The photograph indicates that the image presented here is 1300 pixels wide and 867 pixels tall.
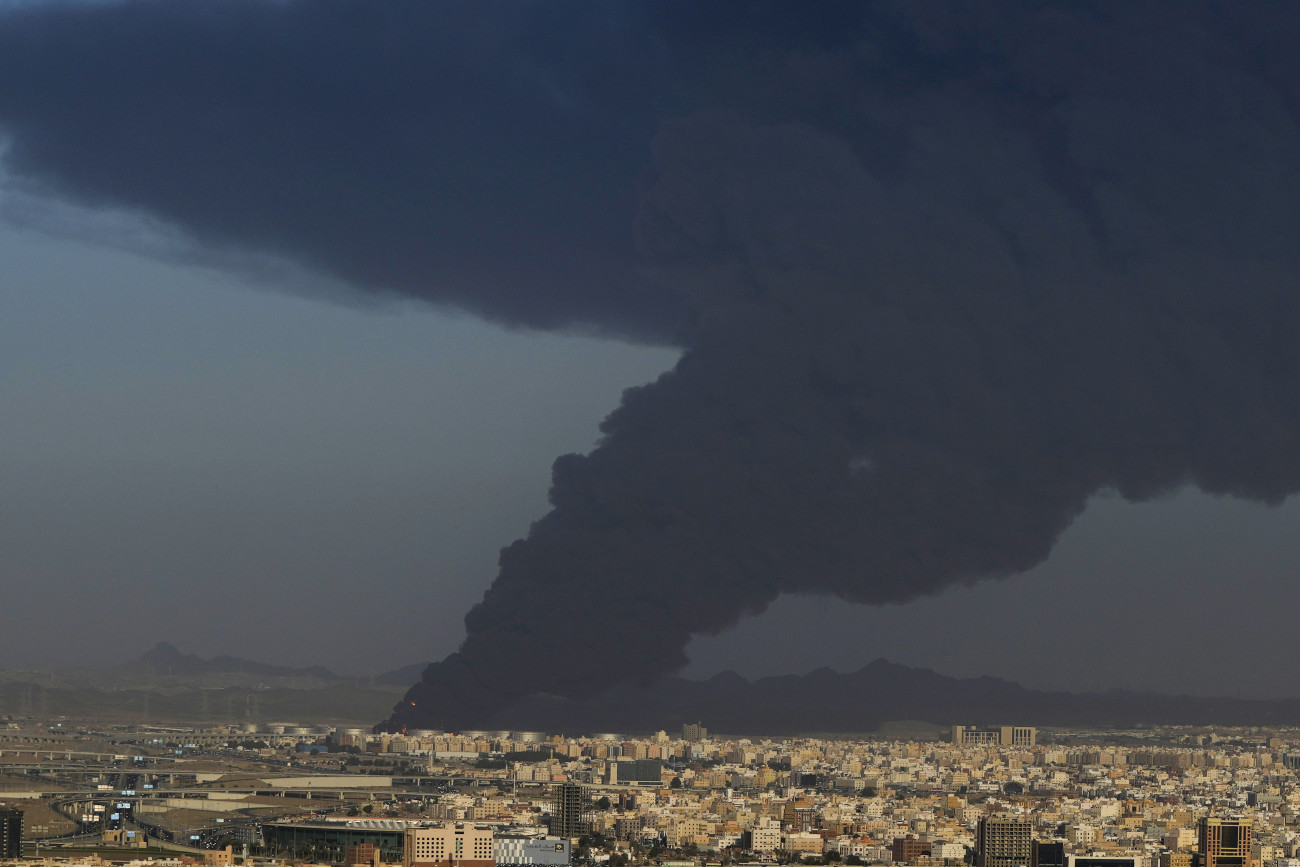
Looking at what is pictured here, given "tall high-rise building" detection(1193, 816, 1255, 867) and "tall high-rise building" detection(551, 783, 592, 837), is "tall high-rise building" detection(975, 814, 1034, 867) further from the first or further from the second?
"tall high-rise building" detection(551, 783, 592, 837)

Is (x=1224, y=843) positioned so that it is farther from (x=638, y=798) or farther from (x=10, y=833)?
Answer: (x=10, y=833)

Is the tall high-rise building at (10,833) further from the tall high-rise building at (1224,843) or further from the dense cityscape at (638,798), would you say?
the tall high-rise building at (1224,843)

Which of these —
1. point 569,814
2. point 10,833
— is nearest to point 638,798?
point 569,814

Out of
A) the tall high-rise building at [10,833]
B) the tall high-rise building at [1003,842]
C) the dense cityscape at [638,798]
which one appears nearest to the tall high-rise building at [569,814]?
the dense cityscape at [638,798]

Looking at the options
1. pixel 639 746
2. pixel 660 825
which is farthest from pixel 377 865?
pixel 639 746

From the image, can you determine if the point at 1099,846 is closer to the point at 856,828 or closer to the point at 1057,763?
the point at 856,828

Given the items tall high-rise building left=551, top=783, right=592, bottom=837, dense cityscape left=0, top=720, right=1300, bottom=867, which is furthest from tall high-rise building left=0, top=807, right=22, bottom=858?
tall high-rise building left=551, top=783, right=592, bottom=837
